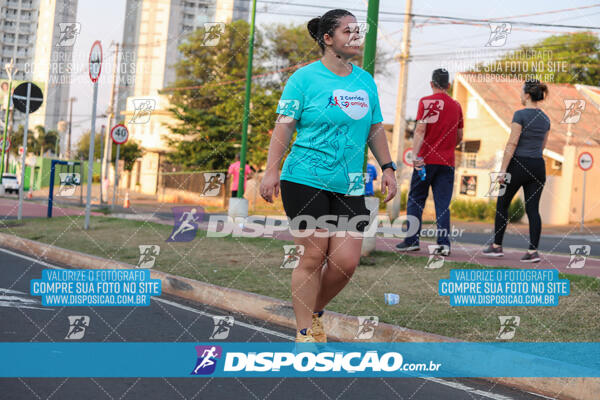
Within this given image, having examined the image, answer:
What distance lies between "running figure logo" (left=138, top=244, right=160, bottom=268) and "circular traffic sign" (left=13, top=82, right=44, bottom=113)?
16.4 ft

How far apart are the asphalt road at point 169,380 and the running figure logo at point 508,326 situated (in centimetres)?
75

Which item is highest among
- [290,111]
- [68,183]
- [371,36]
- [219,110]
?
[219,110]

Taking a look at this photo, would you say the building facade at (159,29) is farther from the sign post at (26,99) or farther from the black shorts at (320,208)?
the black shorts at (320,208)

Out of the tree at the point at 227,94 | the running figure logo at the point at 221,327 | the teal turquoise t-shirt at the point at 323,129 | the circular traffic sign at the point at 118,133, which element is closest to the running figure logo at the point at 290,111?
the teal turquoise t-shirt at the point at 323,129

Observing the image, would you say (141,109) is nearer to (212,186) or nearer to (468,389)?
(212,186)

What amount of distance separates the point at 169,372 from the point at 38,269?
5.16 metres

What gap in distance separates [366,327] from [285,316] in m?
0.88

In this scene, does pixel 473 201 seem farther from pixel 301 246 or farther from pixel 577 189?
pixel 301 246

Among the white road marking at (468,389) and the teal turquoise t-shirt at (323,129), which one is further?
the teal turquoise t-shirt at (323,129)

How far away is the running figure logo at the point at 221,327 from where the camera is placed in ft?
16.7

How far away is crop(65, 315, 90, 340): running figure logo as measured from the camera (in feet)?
15.9

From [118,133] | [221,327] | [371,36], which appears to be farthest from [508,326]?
[118,133]

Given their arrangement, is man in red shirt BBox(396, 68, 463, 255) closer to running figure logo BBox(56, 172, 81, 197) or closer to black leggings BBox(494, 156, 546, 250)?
black leggings BBox(494, 156, 546, 250)

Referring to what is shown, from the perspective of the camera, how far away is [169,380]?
12.7 feet
